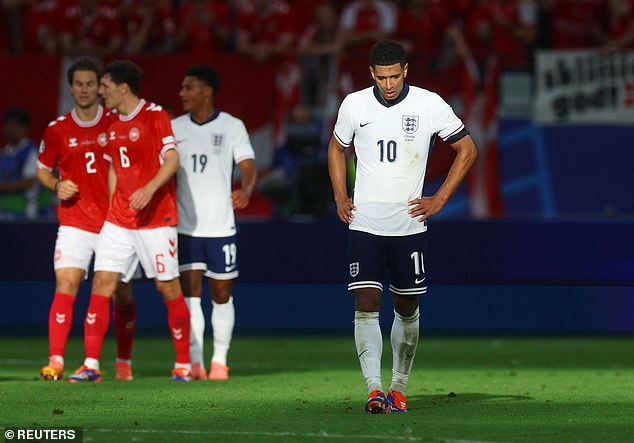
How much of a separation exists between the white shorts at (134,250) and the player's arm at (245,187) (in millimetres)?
753

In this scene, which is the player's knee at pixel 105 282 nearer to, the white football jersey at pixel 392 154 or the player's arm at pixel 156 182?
the player's arm at pixel 156 182

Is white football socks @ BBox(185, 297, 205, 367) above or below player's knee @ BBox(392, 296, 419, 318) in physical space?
below

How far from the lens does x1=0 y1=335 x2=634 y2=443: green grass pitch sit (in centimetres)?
790

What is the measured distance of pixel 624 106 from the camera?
17.3 meters

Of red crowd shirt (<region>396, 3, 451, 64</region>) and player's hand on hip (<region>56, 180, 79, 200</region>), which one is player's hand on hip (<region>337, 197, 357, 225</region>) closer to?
player's hand on hip (<region>56, 180, 79, 200</region>)

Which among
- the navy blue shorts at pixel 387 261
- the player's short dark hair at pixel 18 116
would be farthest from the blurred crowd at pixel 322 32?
the navy blue shorts at pixel 387 261

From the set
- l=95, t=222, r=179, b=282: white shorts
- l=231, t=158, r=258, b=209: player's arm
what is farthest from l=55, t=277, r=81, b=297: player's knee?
l=231, t=158, r=258, b=209: player's arm

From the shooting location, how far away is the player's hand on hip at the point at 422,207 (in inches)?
351

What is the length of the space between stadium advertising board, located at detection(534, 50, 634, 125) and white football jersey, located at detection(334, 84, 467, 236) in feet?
27.9

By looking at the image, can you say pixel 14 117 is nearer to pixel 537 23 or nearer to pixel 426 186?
pixel 426 186

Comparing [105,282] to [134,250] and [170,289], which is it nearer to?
[134,250]

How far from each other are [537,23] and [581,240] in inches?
168

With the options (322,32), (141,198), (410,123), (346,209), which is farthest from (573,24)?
(346,209)

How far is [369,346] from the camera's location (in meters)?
8.84
